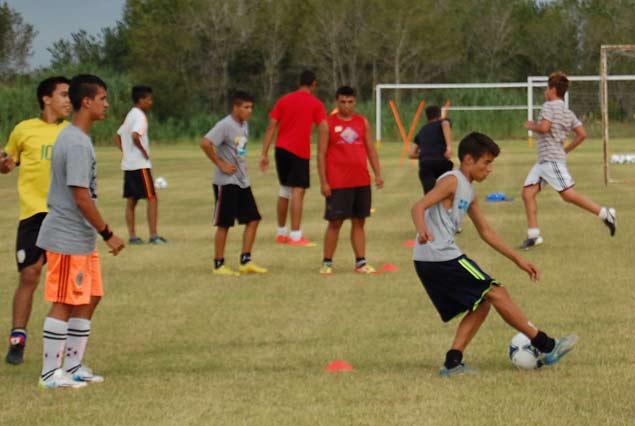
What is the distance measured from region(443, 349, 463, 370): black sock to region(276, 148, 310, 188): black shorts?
7894 millimetres

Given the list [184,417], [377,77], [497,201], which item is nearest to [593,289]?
[184,417]

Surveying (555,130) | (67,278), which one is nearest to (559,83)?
(555,130)

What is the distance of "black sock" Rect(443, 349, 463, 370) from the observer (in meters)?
7.97

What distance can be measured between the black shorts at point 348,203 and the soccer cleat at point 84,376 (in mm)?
5084

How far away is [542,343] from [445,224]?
0.95 m

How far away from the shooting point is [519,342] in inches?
324

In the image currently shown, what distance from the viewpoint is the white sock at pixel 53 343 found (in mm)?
7816

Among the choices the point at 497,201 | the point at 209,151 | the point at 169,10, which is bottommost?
the point at 497,201

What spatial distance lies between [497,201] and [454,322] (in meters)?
11.7

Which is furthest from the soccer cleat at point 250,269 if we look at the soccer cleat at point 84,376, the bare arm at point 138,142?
the soccer cleat at point 84,376

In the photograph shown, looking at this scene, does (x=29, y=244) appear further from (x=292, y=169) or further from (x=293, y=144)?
A: (x=293, y=144)

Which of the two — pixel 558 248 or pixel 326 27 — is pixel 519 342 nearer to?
pixel 558 248

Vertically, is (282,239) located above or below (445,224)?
below

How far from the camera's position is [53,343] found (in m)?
7.84
